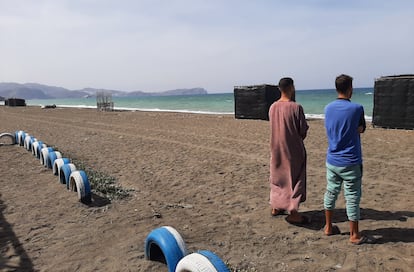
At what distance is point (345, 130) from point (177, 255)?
2152 mm

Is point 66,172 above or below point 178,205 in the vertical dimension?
above

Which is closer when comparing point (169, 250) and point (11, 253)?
point (169, 250)

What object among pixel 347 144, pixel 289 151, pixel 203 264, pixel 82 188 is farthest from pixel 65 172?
pixel 347 144

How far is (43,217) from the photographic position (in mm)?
5340

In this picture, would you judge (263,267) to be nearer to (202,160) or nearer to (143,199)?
(143,199)

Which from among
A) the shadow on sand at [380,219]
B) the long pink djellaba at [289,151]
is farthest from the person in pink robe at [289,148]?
the shadow on sand at [380,219]

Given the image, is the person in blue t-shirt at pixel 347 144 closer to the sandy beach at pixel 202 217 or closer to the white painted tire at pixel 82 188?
the sandy beach at pixel 202 217

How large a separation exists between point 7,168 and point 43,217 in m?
4.33

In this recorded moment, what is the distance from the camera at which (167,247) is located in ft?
11.7

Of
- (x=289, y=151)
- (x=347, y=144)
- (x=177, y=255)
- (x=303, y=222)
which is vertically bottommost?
(x=303, y=222)

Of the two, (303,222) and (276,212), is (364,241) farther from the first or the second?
(276,212)

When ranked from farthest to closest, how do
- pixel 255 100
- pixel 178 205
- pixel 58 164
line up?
1. pixel 255 100
2. pixel 58 164
3. pixel 178 205

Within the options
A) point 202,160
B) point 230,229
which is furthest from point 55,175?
point 230,229

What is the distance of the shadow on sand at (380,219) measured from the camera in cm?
425
